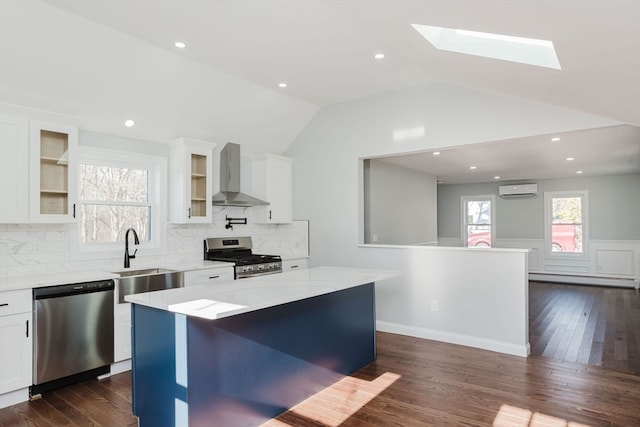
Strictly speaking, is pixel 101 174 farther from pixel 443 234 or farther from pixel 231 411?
pixel 443 234

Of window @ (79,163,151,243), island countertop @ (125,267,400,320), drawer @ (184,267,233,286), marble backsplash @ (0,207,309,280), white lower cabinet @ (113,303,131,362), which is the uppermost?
window @ (79,163,151,243)

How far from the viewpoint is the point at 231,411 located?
8.16 feet

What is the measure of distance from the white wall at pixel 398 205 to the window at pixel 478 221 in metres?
2.10

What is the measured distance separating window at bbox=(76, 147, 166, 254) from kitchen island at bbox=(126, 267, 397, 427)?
6.33 ft

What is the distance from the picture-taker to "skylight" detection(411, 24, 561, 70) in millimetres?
2381

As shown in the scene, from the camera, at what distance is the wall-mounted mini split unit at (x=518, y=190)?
9045 millimetres

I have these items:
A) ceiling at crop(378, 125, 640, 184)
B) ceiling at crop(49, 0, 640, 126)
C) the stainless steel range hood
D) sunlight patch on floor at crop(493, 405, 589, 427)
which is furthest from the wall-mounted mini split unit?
sunlight patch on floor at crop(493, 405, 589, 427)

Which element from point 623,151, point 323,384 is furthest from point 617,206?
point 323,384

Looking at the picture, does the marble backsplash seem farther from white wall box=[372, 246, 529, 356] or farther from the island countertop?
the island countertop

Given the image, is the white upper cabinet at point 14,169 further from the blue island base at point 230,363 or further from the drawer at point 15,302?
the blue island base at point 230,363

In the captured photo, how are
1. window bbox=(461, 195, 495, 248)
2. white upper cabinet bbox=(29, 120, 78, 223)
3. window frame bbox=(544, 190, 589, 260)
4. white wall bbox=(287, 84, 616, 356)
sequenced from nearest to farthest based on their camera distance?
1. white upper cabinet bbox=(29, 120, 78, 223)
2. white wall bbox=(287, 84, 616, 356)
3. window frame bbox=(544, 190, 589, 260)
4. window bbox=(461, 195, 495, 248)

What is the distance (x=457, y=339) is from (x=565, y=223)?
609cm

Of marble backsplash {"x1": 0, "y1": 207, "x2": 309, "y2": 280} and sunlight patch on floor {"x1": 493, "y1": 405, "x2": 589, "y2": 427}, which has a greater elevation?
marble backsplash {"x1": 0, "y1": 207, "x2": 309, "y2": 280}

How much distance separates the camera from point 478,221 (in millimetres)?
10031
